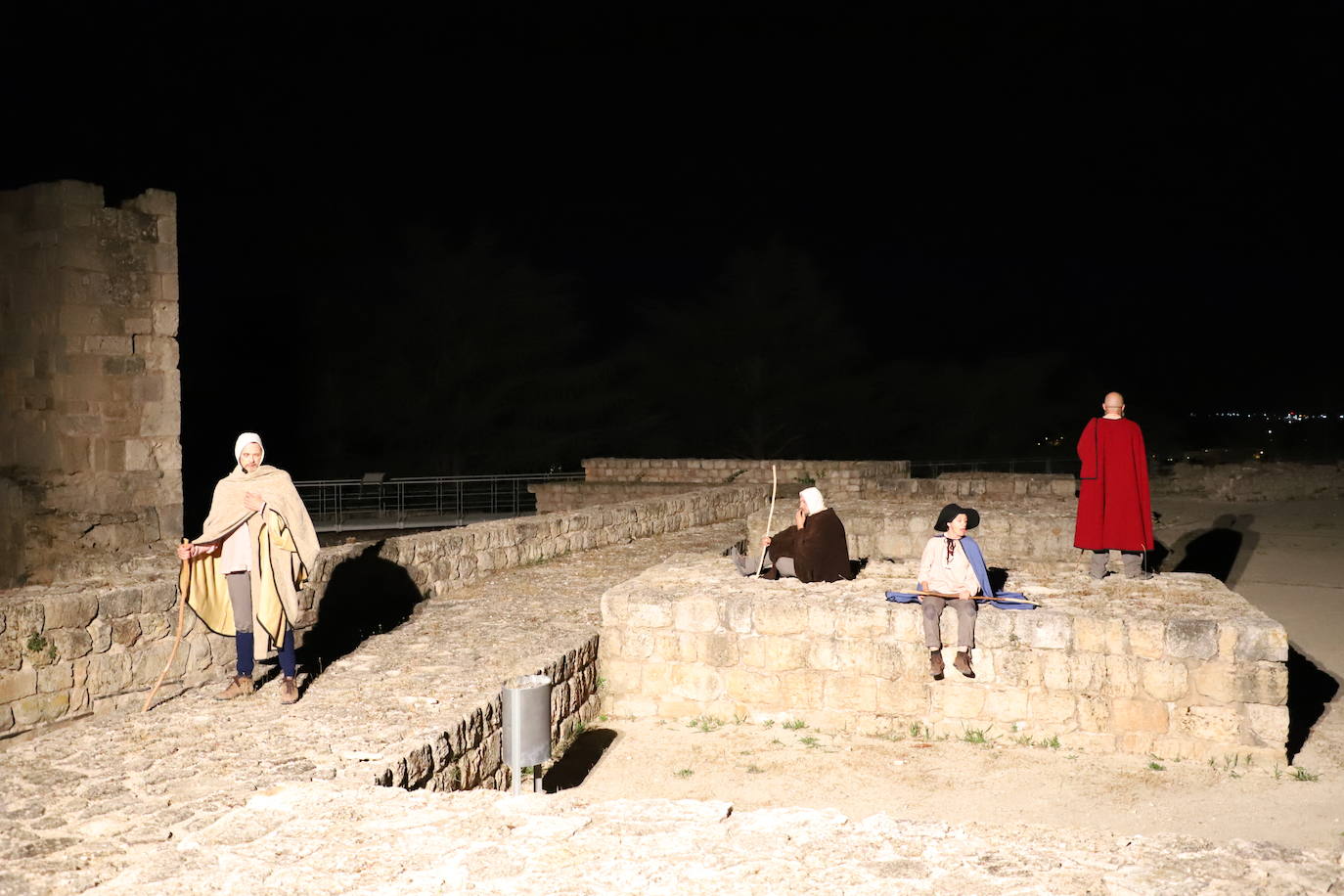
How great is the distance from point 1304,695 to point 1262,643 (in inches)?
85.8

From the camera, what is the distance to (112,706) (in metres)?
5.66

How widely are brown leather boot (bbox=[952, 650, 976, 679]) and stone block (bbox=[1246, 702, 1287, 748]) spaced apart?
1.48 m

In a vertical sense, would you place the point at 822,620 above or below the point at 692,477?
below

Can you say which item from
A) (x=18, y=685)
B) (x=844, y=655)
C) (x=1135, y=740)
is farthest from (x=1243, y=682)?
(x=18, y=685)

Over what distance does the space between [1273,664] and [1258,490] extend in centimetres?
1619

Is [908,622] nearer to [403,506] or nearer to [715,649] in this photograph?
[715,649]

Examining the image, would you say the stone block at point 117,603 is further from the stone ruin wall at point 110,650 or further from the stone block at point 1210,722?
the stone block at point 1210,722

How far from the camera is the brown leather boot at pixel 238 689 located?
18.5 feet

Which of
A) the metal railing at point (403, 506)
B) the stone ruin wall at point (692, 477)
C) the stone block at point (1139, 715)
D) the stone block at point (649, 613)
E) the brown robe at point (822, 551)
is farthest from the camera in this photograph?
the metal railing at point (403, 506)

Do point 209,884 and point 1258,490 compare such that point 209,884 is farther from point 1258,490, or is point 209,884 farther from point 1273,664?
point 1258,490

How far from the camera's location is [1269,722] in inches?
227

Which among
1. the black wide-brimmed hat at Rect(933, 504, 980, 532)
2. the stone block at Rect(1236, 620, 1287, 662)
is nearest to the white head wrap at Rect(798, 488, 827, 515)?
the black wide-brimmed hat at Rect(933, 504, 980, 532)

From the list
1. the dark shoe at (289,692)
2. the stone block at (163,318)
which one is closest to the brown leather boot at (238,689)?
the dark shoe at (289,692)

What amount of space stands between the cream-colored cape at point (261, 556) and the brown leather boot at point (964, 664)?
3.73 meters
